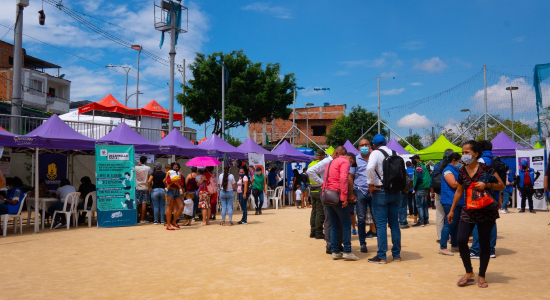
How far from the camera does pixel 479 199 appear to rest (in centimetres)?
480

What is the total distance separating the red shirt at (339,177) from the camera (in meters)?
6.44

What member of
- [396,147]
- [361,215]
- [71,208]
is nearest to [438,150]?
[396,147]

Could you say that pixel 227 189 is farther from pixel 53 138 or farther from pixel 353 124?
pixel 353 124

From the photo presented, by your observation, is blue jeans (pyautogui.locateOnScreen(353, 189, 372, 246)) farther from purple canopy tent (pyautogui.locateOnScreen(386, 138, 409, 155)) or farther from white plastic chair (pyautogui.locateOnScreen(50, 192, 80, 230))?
Answer: purple canopy tent (pyautogui.locateOnScreen(386, 138, 409, 155))

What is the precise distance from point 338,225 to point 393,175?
1268 mm

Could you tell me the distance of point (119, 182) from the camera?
1194 cm

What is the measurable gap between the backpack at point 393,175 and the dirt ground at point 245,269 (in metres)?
1.09

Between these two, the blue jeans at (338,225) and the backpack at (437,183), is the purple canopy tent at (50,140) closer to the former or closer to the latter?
the blue jeans at (338,225)

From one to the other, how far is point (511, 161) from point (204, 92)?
18.5 metres

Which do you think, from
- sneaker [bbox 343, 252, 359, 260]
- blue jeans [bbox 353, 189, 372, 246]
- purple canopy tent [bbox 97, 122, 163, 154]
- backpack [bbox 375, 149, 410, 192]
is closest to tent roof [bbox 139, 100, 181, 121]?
purple canopy tent [bbox 97, 122, 163, 154]

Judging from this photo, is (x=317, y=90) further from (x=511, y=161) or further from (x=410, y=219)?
(x=410, y=219)

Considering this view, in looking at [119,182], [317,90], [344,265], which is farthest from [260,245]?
[317,90]

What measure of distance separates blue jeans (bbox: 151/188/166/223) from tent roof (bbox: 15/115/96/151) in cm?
222

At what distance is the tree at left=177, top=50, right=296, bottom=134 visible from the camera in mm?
29206
